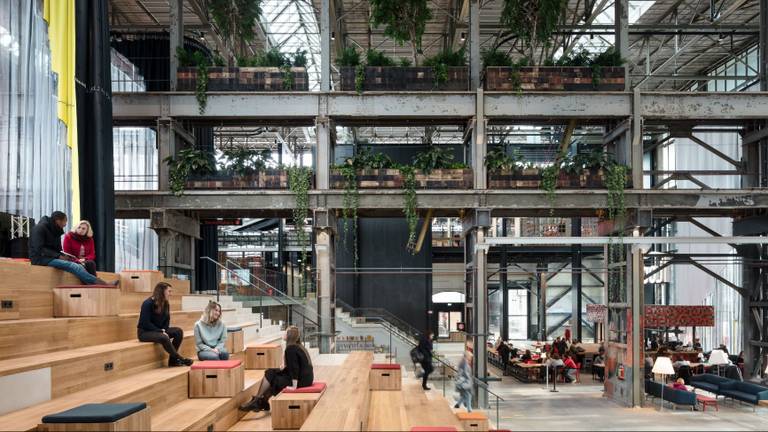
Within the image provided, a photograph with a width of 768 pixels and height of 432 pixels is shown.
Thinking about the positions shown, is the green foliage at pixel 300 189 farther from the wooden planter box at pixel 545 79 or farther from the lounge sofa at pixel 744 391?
the lounge sofa at pixel 744 391

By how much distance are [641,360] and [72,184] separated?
1417cm

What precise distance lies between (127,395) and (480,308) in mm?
13028

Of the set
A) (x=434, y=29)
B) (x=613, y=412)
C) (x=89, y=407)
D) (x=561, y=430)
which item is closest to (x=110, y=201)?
(x=89, y=407)

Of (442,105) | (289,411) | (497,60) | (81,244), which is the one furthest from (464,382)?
(497,60)

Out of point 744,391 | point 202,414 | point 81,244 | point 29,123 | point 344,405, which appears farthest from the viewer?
point 744,391

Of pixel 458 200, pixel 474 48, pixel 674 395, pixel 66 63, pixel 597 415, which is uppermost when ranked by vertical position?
pixel 474 48

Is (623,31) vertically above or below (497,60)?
above

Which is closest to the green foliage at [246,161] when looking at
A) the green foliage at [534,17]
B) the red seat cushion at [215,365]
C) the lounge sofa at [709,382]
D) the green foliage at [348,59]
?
the green foliage at [348,59]

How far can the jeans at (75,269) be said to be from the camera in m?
8.51

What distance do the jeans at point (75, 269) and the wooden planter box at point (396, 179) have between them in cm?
970

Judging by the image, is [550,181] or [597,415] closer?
[597,415]

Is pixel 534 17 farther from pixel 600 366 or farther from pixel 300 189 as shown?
pixel 600 366

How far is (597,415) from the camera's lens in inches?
659

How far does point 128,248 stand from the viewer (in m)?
22.0
